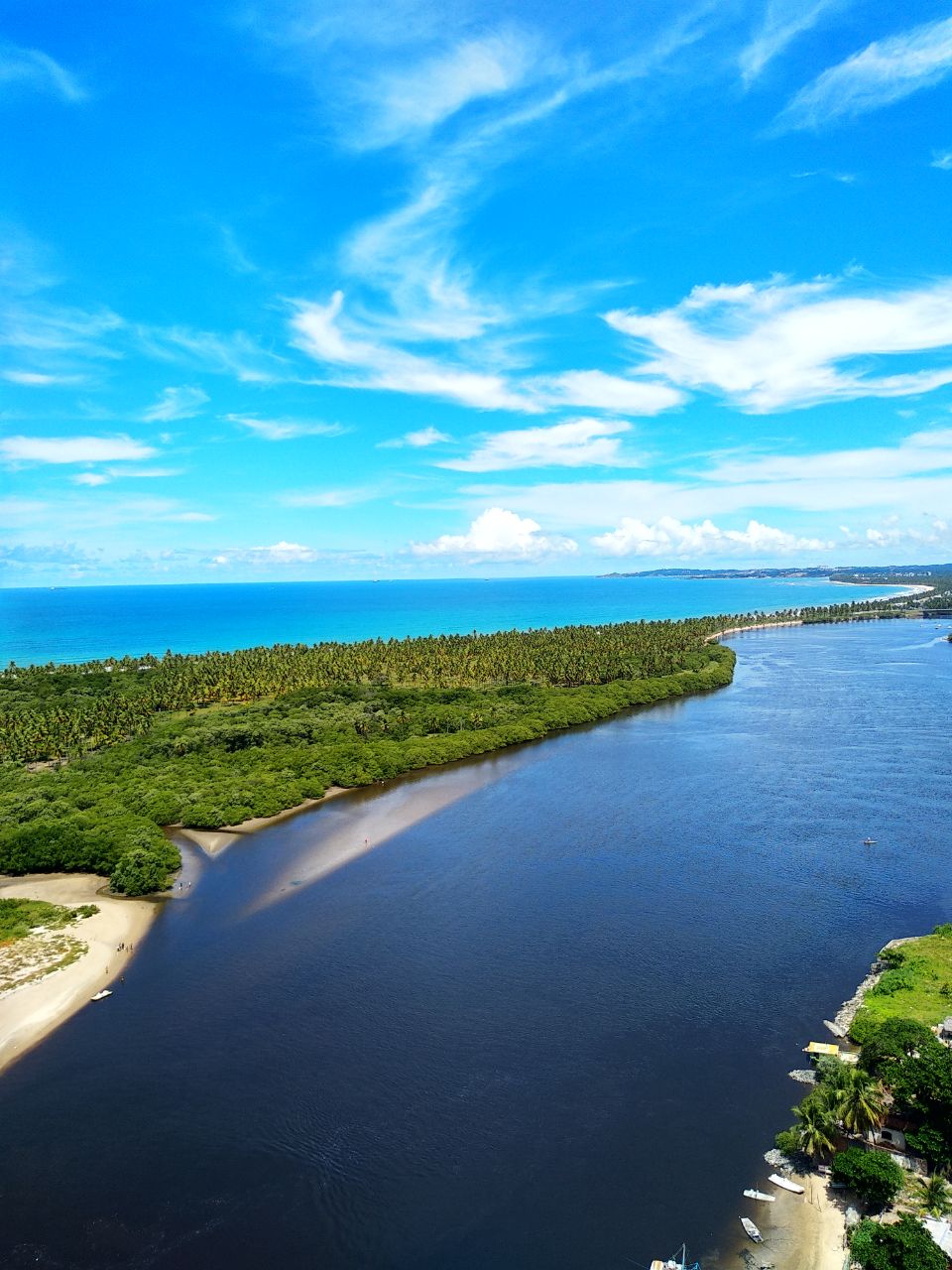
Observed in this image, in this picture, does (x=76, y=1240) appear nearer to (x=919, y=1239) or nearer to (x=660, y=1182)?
(x=660, y=1182)

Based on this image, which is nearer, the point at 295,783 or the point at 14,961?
the point at 14,961

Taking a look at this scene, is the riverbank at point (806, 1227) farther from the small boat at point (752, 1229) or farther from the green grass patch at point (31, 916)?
the green grass patch at point (31, 916)

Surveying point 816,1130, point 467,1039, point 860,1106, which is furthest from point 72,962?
point 860,1106

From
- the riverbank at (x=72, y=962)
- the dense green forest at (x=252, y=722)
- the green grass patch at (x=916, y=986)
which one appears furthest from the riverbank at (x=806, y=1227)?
the dense green forest at (x=252, y=722)

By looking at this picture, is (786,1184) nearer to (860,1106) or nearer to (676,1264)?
(860,1106)

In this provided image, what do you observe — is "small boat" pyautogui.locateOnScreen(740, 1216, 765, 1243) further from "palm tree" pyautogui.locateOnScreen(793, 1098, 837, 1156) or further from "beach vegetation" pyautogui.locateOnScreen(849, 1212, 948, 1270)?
"palm tree" pyautogui.locateOnScreen(793, 1098, 837, 1156)

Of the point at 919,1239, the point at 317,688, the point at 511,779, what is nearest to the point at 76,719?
the point at 317,688
